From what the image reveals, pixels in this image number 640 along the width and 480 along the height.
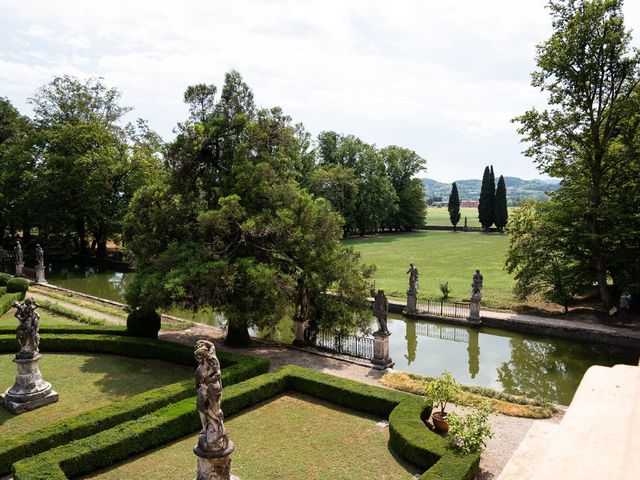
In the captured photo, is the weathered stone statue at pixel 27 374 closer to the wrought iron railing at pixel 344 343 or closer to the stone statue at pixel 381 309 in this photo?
the wrought iron railing at pixel 344 343

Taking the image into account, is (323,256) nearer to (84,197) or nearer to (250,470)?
(250,470)

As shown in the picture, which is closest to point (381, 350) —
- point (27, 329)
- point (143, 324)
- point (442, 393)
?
point (442, 393)

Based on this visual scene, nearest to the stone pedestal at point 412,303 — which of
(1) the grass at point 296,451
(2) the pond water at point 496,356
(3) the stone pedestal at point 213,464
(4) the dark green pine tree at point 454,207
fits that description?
(2) the pond water at point 496,356

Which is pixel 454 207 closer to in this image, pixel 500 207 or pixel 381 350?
pixel 500 207

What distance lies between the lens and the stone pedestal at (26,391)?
1304 centimetres

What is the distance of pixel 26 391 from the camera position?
13.2m

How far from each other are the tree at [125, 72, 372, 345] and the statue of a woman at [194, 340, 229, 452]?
762 centimetres

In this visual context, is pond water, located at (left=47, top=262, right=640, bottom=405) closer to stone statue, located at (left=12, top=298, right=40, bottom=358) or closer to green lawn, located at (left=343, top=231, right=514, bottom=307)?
green lawn, located at (left=343, top=231, right=514, bottom=307)

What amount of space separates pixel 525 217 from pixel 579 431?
27.5 m

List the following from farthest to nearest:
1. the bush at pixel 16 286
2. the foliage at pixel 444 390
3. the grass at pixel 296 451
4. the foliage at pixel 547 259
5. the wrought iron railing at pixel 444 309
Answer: the bush at pixel 16 286 < the wrought iron railing at pixel 444 309 < the foliage at pixel 547 259 < the foliage at pixel 444 390 < the grass at pixel 296 451

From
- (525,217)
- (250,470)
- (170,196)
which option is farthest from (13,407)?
(525,217)

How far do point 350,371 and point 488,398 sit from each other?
4.56 m

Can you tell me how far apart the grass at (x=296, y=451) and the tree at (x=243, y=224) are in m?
4.27

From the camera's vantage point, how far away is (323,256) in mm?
18281
